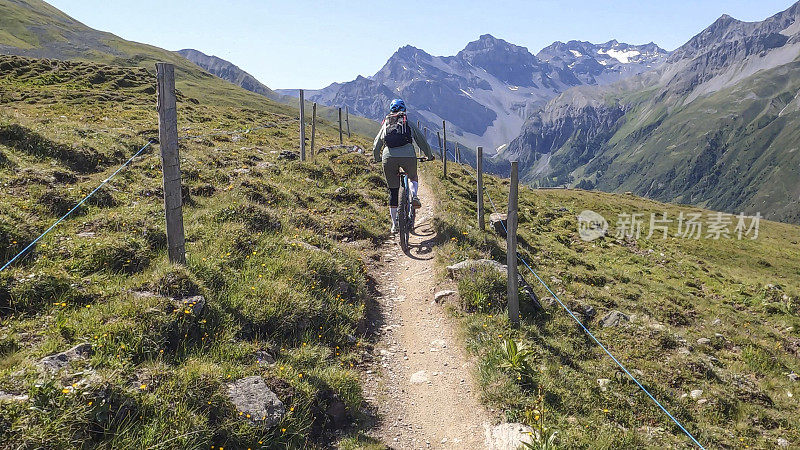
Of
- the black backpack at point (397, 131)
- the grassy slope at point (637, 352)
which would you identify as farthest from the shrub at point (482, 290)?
the black backpack at point (397, 131)

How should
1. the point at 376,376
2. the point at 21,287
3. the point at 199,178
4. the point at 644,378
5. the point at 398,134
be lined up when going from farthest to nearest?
the point at 199,178, the point at 398,134, the point at 644,378, the point at 376,376, the point at 21,287

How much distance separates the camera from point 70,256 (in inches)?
326

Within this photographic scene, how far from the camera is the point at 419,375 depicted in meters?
8.38

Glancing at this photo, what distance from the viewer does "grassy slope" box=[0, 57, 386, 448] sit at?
5023 mm

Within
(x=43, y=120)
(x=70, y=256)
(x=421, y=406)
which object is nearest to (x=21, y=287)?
(x=70, y=256)

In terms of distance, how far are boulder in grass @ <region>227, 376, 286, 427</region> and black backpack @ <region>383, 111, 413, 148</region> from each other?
8409 mm

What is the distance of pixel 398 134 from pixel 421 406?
801 cm

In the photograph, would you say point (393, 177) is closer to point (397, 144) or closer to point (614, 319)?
point (397, 144)

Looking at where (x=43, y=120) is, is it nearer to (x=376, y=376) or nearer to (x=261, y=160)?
(x=261, y=160)

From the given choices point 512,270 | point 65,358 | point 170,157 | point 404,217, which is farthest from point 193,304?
point 404,217

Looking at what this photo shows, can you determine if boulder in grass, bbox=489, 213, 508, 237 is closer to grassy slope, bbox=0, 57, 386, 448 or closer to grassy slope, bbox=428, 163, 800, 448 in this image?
grassy slope, bbox=428, 163, 800, 448

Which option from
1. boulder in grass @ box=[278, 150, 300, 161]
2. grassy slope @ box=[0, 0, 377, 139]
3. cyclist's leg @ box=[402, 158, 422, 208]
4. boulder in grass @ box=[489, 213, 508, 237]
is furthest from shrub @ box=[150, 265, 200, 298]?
grassy slope @ box=[0, 0, 377, 139]

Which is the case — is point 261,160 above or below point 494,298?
above

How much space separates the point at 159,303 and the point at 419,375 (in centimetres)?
486
